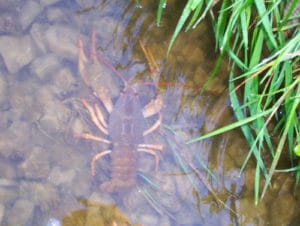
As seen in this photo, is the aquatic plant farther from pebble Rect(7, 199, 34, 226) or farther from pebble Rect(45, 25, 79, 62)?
pebble Rect(7, 199, 34, 226)

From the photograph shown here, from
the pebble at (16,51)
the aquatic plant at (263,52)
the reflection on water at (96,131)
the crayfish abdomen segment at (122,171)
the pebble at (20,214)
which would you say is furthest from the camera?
the pebble at (16,51)

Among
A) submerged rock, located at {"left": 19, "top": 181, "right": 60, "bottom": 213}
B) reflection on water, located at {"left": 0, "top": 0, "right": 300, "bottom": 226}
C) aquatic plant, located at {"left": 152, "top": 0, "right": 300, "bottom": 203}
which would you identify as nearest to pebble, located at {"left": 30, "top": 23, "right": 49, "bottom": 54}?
reflection on water, located at {"left": 0, "top": 0, "right": 300, "bottom": 226}

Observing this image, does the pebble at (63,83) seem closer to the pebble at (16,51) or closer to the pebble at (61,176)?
the pebble at (16,51)

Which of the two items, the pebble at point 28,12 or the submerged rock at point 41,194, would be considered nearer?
the submerged rock at point 41,194

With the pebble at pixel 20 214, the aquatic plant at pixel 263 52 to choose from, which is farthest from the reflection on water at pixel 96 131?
the aquatic plant at pixel 263 52

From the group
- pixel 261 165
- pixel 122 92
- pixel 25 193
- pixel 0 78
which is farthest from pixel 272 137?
pixel 0 78

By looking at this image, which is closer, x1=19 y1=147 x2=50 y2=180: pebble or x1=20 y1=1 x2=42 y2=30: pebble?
x1=19 y1=147 x2=50 y2=180: pebble
